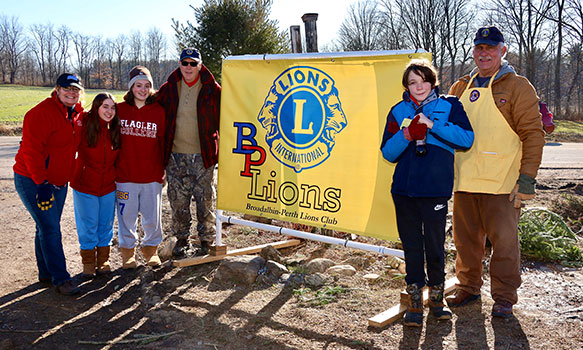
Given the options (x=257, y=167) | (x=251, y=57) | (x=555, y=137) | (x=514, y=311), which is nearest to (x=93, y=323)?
(x=257, y=167)

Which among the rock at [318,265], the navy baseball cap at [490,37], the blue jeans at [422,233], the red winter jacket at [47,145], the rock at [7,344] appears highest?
the navy baseball cap at [490,37]

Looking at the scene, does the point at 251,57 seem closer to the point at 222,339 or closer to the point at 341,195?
the point at 341,195

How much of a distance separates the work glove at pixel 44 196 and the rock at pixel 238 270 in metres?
1.75

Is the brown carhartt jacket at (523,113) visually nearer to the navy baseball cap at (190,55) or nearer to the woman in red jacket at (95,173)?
the navy baseball cap at (190,55)

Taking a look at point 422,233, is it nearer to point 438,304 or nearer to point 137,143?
point 438,304

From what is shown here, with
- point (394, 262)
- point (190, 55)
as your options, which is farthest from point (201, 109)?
point (394, 262)

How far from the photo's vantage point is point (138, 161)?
200 inches

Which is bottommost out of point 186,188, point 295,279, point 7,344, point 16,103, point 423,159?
point 7,344

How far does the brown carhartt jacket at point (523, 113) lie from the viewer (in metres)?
3.66

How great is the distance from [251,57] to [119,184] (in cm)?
196

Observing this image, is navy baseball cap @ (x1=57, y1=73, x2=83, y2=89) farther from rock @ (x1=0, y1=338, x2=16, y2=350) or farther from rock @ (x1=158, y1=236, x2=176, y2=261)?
rock @ (x1=0, y1=338, x2=16, y2=350)

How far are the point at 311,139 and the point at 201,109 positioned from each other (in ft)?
4.57

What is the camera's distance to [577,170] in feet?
38.6

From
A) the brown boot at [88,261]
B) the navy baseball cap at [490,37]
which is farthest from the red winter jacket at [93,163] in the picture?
the navy baseball cap at [490,37]
